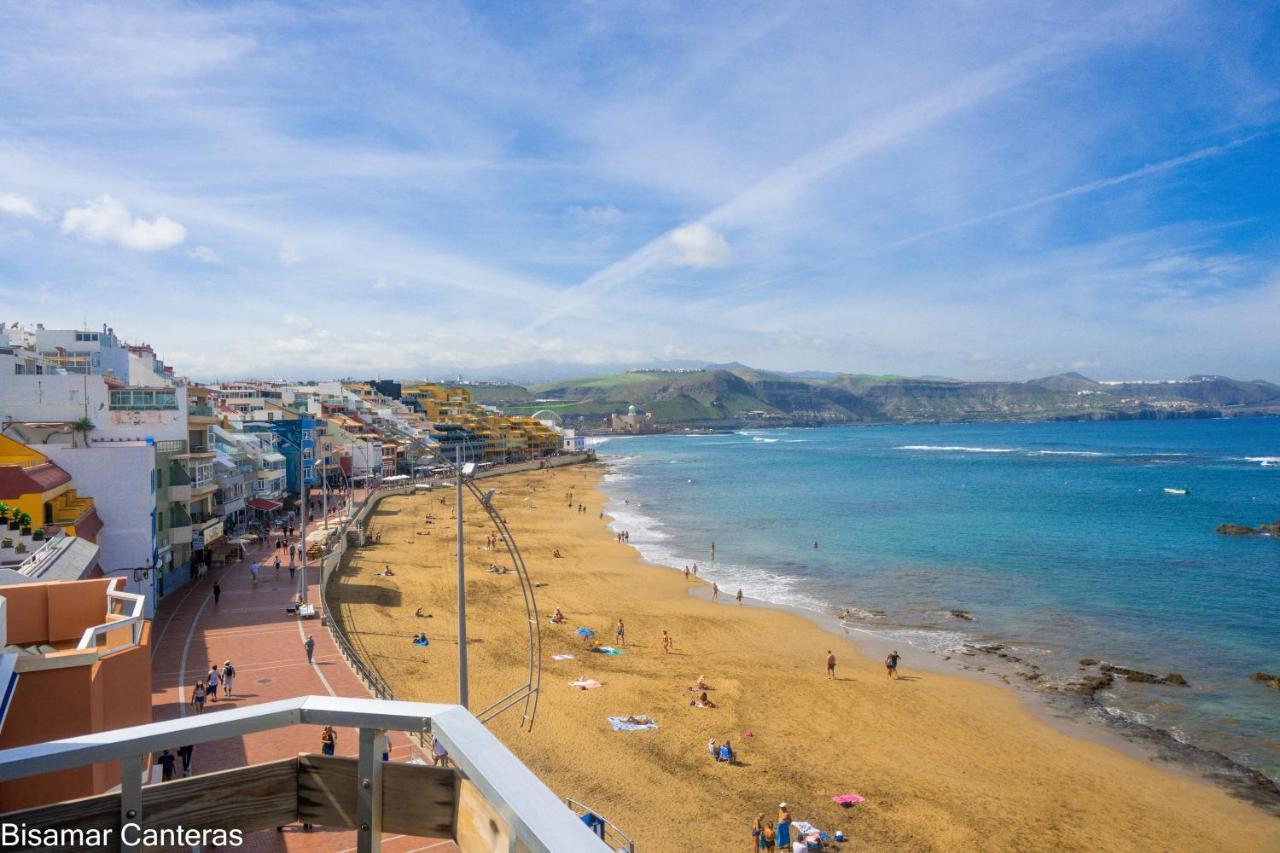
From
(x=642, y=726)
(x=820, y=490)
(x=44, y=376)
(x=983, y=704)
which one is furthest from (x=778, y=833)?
(x=820, y=490)

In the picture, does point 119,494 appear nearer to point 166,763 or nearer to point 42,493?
point 42,493

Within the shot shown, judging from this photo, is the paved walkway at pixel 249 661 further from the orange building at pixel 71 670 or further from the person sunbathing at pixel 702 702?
Result: the person sunbathing at pixel 702 702

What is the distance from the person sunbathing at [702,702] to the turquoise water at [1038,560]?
1001cm

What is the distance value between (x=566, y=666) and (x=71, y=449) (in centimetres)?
1809

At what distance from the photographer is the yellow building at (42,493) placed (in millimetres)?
21922

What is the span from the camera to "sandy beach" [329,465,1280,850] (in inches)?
680

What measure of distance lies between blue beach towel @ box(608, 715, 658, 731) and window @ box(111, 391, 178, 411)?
24310mm

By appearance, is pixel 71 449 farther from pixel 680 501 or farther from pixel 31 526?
pixel 680 501

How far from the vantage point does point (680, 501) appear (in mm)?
78312

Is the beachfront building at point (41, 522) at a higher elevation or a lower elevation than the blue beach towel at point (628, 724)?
higher

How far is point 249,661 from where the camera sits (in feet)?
74.7

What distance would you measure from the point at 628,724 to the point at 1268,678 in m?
21.4

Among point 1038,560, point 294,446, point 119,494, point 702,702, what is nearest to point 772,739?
point 702,702

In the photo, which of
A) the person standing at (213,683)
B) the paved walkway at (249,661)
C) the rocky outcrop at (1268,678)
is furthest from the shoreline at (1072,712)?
the person standing at (213,683)
